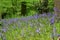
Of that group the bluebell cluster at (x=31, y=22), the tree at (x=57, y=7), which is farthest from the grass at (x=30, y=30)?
the tree at (x=57, y=7)

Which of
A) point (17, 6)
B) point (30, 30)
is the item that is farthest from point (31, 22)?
point (17, 6)

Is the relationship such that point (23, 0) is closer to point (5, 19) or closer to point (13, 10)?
point (13, 10)

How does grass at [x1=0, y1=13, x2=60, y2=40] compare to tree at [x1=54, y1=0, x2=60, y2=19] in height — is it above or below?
below

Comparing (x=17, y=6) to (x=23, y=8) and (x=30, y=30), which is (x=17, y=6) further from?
(x=30, y=30)

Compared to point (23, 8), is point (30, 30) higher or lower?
lower

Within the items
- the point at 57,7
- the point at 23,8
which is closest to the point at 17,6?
the point at 23,8

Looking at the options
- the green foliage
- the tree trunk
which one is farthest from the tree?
the tree trunk

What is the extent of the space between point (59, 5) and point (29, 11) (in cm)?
32

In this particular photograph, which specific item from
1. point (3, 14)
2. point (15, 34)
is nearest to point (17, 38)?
point (15, 34)

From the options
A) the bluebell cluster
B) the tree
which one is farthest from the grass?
the tree

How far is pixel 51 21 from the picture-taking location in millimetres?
1619

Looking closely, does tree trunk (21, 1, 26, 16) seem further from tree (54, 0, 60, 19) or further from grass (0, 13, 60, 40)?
tree (54, 0, 60, 19)

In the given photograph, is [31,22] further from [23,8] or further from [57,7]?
[57,7]

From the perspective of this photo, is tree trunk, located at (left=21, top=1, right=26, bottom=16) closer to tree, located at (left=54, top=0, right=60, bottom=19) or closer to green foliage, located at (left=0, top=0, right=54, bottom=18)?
green foliage, located at (left=0, top=0, right=54, bottom=18)
